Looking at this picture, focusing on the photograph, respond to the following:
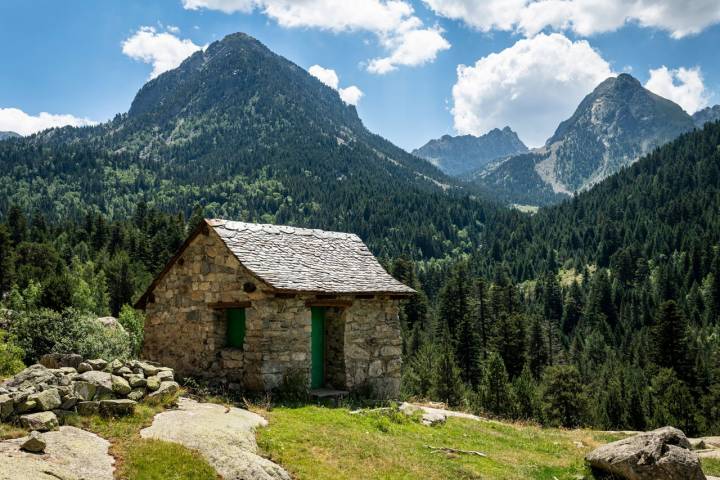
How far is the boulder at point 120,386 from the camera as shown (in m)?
12.6

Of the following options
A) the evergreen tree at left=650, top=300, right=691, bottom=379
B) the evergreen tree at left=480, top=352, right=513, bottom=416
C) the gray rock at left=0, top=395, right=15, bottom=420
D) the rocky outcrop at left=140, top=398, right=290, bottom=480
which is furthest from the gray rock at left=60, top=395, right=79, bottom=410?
the evergreen tree at left=650, top=300, right=691, bottom=379

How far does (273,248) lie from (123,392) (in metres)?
7.93

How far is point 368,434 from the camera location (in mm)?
13758

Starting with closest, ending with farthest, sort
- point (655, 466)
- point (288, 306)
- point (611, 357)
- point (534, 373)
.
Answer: point (655, 466) < point (288, 306) < point (534, 373) < point (611, 357)

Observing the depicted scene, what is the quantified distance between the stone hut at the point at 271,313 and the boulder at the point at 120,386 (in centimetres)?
480

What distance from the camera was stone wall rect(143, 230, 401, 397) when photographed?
17312 millimetres

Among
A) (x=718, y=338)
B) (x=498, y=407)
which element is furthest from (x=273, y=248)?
(x=718, y=338)

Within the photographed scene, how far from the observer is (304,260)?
20.0 m

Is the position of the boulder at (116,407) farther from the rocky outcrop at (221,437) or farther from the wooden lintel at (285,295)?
the wooden lintel at (285,295)

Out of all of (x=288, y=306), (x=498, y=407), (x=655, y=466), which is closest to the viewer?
(x=655, y=466)

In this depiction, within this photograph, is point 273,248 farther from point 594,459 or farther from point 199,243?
point 594,459

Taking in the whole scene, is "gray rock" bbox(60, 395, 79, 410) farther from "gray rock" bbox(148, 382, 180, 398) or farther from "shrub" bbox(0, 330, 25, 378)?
"shrub" bbox(0, 330, 25, 378)

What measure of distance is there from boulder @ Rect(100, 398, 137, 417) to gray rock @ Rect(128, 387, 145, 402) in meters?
0.83

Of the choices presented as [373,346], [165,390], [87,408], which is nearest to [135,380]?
[165,390]
